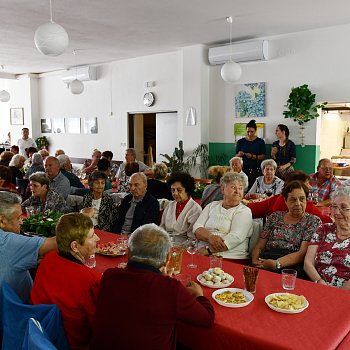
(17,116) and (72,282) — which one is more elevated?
(17,116)

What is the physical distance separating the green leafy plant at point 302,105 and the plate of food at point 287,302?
5329mm

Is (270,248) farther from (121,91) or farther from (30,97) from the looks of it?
(30,97)

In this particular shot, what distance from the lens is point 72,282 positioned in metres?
1.89

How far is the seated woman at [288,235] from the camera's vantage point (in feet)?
9.12

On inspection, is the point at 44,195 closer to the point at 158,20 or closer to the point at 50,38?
the point at 50,38

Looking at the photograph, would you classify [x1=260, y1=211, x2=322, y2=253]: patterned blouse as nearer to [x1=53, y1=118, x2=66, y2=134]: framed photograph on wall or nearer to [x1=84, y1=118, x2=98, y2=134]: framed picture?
[x1=84, y1=118, x2=98, y2=134]: framed picture

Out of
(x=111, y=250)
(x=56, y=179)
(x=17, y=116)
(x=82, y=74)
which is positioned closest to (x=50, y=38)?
(x=56, y=179)

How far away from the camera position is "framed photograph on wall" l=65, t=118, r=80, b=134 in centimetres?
1147

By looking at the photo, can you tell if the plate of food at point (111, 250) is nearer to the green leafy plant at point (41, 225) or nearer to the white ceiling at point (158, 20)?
the green leafy plant at point (41, 225)

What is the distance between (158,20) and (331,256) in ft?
15.9

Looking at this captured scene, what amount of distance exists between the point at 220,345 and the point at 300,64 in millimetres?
6228

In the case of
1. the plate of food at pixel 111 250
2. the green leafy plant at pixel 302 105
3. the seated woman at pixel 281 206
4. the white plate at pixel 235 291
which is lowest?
the white plate at pixel 235 291

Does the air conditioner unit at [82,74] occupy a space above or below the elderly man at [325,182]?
above

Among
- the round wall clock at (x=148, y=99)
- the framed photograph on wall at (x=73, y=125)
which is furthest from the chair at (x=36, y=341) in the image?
the framed photograph on wall at (x=73, y=125)
